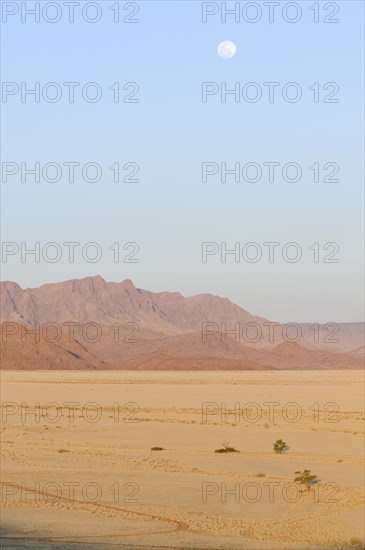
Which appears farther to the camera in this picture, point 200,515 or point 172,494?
point 172,494

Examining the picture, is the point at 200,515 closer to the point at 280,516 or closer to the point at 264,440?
the point at 280,516

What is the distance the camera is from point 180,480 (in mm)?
23578

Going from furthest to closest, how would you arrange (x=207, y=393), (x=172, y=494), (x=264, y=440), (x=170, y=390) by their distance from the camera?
(x=170, y=390)
(x=207, y=393)
(x=264, y=440)
(x=172, y=494)

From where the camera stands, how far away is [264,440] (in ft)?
111

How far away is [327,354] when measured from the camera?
18025 cm

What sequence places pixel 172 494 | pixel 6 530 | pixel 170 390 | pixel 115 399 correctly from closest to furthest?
pixel 6 530 → pixel 172 494 → pixel 115 399 → pixel 170 390

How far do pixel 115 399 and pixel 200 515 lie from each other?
141ft

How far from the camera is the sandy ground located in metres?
16.8

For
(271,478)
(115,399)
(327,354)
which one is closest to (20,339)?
(327,354)

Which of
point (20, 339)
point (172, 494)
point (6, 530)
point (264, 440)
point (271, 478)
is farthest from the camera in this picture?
point (20, 339)

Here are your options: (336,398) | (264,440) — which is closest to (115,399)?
(336,398)

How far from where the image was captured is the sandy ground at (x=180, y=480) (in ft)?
55.2

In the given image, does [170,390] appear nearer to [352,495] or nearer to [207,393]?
[207,393]

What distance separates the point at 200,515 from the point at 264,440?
15.2 m
